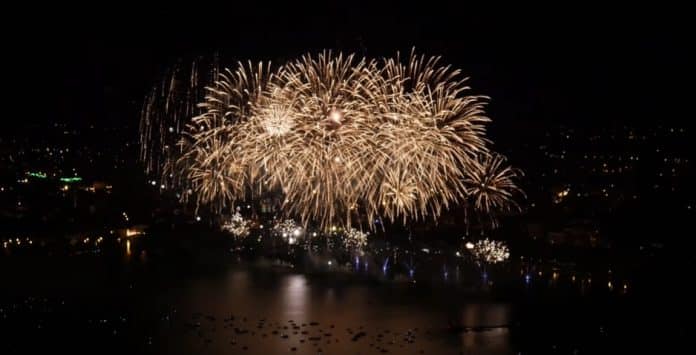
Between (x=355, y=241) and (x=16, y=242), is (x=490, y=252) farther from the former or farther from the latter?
(x=16, y=242)

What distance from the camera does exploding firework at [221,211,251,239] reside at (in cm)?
2014

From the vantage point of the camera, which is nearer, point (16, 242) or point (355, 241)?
point (355, 241)

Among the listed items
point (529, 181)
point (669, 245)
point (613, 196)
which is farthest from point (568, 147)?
point (669, 245)

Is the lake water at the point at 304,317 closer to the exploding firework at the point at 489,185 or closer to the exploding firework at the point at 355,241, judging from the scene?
the exploding firework at the point at 489,185

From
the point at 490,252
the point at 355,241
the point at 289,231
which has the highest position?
the point at 289,231

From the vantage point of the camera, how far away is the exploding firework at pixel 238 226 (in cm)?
2014

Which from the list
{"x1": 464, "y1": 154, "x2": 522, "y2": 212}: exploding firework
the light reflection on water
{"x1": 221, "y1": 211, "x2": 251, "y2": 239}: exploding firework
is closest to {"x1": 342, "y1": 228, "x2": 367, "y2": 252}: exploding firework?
{"x1": 464, "y1": 154, "x2": 522, "y2": 212}: exploding firework

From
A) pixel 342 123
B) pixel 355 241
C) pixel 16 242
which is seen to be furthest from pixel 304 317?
pixel 16 242

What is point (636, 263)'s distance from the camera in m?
14.0

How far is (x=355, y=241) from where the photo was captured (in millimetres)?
16969

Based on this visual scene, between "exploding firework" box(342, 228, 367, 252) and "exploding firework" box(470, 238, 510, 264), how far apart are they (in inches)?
95.6

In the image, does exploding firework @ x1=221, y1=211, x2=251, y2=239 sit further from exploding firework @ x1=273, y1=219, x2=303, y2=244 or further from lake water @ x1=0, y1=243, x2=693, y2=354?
lake water @ x1=0, y1=243, x2=693, y2=354

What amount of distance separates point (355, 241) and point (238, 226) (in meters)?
4.99

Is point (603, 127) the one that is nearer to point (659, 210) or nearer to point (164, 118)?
point (659, 210)
